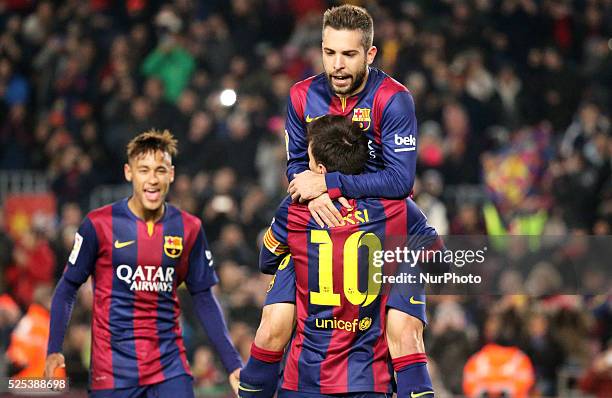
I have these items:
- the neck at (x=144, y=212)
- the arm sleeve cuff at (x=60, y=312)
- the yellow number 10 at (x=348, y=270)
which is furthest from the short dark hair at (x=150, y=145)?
the yellow number 10 at (x=348, y=270)

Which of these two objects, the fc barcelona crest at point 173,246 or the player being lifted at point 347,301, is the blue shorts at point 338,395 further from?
the fc barcelona crest at point 173,246

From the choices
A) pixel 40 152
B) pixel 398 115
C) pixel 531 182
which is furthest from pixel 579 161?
pixel 398 115

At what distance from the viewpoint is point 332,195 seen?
16.1 feet

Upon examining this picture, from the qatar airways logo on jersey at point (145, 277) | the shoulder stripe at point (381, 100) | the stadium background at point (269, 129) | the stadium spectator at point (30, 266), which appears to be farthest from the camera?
the stadium spectator at point (30, 266)

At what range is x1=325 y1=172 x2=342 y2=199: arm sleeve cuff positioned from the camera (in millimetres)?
4914

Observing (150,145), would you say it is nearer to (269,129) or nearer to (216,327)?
(216,327)

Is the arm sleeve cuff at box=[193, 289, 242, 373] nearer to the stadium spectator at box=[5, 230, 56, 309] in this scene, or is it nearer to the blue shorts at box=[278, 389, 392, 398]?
the blue shorts at box=[278, 389, 392, 398]

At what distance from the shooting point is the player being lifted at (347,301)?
4.84m

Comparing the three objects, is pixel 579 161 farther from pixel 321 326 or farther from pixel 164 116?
pixel 321 326

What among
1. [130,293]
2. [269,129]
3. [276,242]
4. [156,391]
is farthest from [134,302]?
[269,129]

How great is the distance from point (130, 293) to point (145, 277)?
11 centimetres

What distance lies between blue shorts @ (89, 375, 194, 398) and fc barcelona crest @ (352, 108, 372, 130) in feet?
5.44

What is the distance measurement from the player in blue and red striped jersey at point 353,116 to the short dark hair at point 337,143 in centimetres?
5

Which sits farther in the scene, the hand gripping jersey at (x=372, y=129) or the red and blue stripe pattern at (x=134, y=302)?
the red and blue stripe pattern at (x=134, y=302)
